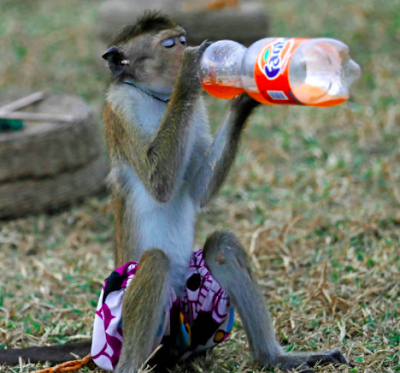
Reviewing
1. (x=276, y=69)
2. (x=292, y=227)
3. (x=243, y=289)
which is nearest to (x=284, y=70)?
(x=276, y=69)

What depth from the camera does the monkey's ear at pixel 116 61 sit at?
3705 mm

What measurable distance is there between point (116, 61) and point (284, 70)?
105 centimetres

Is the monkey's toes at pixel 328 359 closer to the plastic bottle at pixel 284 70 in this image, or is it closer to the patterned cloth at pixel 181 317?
the patterned cloth at pixel 181 317

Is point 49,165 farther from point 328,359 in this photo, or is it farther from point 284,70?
point 284,70

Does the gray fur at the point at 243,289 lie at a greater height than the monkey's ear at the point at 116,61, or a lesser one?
lesser

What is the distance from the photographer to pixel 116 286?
11.7 ft

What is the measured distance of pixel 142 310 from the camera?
3.40 meters

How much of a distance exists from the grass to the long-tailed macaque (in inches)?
20.4

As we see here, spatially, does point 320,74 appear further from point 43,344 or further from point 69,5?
point 69,5

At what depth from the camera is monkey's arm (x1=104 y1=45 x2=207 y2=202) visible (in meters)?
3.45

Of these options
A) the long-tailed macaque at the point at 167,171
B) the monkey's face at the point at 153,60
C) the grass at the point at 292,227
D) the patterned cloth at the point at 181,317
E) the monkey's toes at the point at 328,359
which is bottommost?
the grass at the point at 292,227

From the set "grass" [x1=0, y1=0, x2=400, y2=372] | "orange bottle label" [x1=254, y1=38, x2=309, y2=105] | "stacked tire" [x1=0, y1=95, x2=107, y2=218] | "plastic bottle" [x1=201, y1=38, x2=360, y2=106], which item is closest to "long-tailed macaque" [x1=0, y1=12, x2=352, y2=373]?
"plastic bottle" [x1=201, y1=38, x2=360, y2=106]

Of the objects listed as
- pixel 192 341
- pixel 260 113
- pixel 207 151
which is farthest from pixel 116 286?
pixel 260 113

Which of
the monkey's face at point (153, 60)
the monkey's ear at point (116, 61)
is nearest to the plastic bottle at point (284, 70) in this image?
the monkey's face at point (153, 60)
